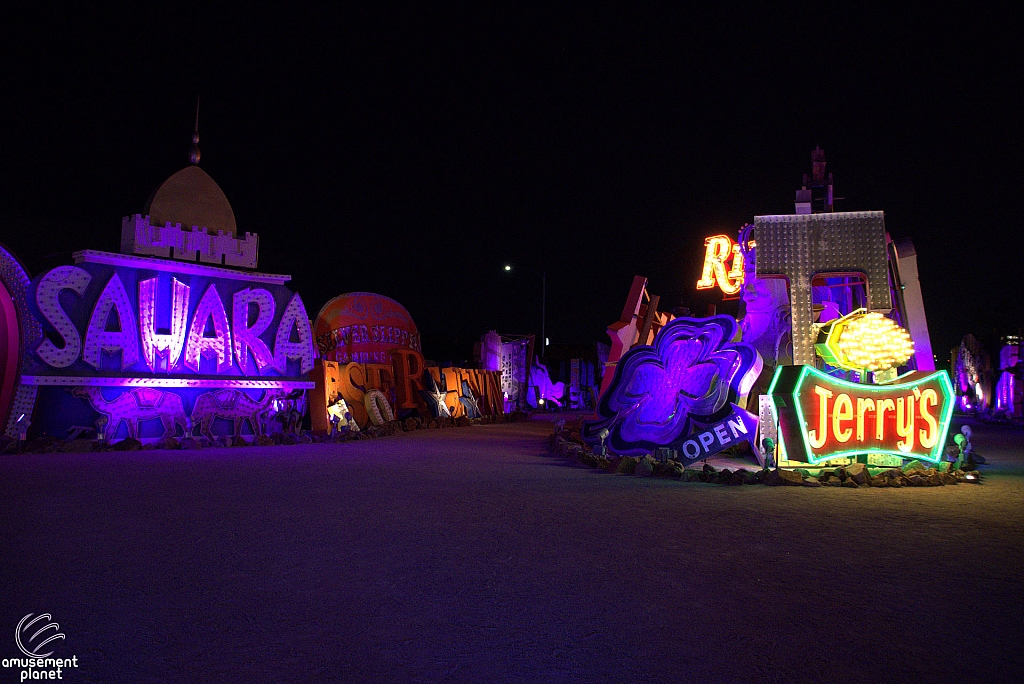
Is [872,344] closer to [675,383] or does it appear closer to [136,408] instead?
[675,383]

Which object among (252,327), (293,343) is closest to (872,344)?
(293,343)

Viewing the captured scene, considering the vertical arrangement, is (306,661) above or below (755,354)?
below

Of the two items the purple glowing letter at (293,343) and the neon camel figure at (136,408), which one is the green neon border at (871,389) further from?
the neon camel figure at (136,408)

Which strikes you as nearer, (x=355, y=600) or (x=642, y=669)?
(x=642, y=669)

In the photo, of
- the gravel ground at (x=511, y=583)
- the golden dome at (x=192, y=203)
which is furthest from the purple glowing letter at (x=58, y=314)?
the gravel ground at (x=511, y=583)

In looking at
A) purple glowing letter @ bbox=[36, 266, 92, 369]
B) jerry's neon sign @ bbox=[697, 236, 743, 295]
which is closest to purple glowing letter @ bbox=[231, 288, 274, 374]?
purple glowing letter @ bbox=[36, 266, 92, 369]

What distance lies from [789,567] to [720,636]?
177 centimetres

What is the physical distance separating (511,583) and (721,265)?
17828 mm

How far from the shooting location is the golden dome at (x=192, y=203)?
55.0ft

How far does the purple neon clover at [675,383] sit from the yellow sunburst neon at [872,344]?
160 centimetres

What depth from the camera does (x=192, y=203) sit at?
1725 centimetres

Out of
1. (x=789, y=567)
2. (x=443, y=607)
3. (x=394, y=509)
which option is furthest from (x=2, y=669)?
(x=789, y=567)

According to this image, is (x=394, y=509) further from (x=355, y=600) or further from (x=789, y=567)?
(x=789, y=567)

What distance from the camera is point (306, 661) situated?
3.41 m
